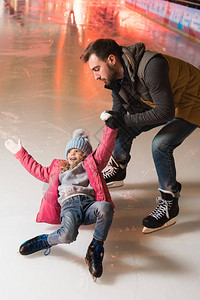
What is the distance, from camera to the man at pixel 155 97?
4.83 feet

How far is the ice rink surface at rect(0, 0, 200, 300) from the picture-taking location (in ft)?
4.69

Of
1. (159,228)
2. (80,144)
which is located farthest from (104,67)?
(159,228)

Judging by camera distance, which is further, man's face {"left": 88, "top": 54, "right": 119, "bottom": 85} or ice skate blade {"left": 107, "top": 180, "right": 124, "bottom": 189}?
ice skate blade {"left": 107, "top": 180, "right": 124, "bottom": 189}

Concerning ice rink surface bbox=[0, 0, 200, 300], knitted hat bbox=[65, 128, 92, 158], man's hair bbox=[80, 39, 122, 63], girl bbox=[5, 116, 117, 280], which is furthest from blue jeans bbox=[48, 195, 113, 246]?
man's hair bbox=[80, 39, 122, 63]

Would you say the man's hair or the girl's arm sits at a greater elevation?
the man's hair

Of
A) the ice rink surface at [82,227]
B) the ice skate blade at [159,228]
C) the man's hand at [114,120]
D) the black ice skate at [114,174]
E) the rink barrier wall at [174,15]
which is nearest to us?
the ice rink surface at [82,227]

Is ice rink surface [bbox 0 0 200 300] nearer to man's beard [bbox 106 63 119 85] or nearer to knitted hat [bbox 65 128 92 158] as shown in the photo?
knitted hat [bbox 65 128 92 158]

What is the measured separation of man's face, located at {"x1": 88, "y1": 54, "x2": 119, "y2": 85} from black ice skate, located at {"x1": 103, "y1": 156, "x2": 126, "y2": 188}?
65 cm

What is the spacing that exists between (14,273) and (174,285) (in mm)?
681

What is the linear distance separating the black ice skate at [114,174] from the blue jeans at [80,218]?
498 millimetres

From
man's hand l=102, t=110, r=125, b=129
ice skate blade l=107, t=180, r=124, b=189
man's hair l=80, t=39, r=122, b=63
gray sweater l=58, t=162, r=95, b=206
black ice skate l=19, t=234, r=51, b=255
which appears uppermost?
man's hair l=80, t=39, r=122, b=63

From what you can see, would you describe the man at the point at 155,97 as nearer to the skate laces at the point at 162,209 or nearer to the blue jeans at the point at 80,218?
the skate laces at the point at 162,209

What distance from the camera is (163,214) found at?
1.79 metres

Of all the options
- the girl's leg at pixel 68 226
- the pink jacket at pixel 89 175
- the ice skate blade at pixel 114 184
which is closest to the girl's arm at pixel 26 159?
the pink jacket at pixel 89 175
